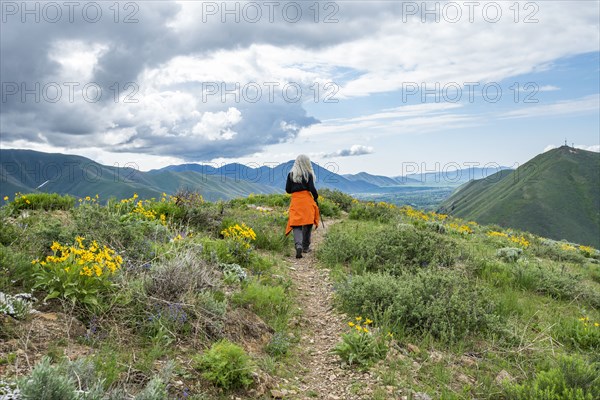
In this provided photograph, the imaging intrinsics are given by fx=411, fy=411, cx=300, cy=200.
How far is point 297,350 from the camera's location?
18.5 feet

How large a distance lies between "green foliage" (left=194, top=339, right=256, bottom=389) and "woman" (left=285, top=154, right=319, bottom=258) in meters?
6.62

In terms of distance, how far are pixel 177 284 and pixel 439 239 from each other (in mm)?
6464

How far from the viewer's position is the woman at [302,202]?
11273mm

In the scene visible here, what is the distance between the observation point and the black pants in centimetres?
1113

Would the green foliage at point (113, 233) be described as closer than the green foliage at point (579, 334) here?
No

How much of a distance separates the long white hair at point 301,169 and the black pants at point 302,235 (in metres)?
1.34

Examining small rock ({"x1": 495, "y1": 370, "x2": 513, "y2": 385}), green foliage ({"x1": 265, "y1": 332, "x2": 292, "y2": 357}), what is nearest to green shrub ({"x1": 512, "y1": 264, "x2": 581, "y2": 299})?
small rock ({"x1": 495, "y1": 370, "x2": 513, "y2": 385})

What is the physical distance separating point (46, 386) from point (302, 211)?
865 cm

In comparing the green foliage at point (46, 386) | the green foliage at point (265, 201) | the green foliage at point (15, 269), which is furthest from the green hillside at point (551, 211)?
the green foliage at point (46, 386)

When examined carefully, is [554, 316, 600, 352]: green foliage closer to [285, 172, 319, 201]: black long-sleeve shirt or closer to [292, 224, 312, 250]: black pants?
[292, 224, 312, 250]: black pants

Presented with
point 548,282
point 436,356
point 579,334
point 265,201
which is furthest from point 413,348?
point 265,201

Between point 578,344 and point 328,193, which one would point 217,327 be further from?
point 328,193

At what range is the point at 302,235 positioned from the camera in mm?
11359

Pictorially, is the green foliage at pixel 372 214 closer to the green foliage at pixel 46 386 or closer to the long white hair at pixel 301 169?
the long white hair at pixel 301 169
